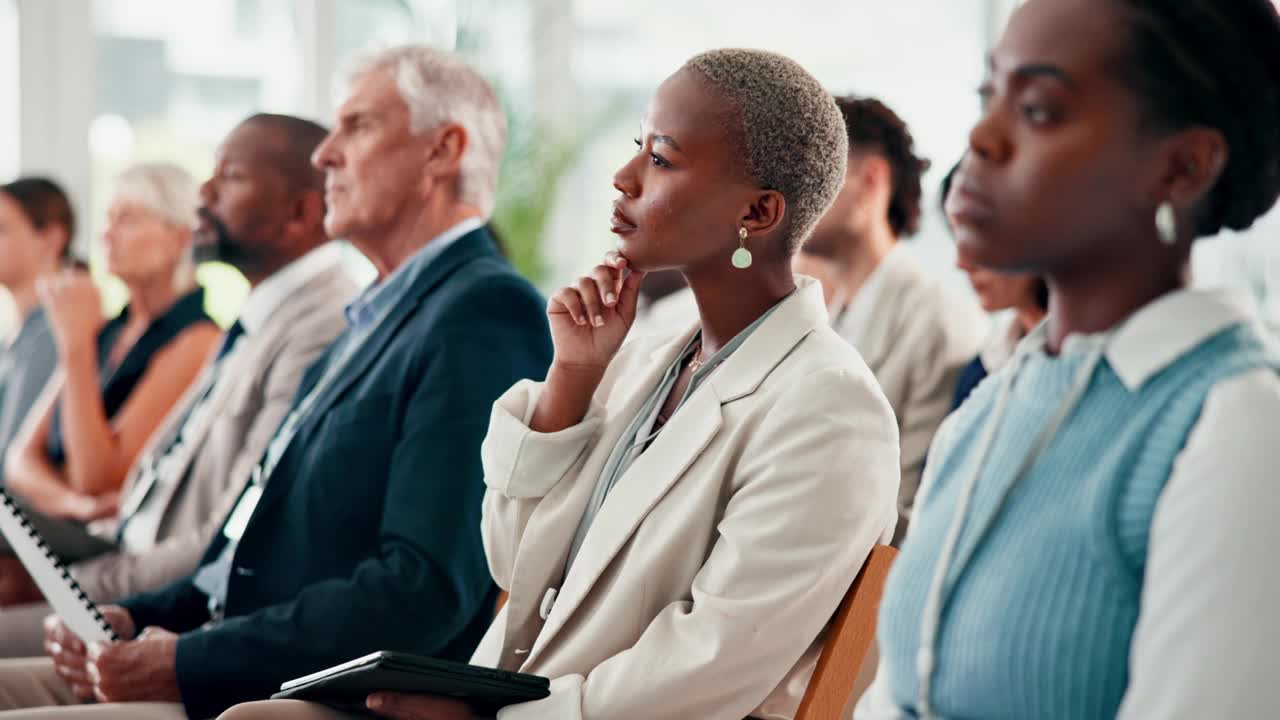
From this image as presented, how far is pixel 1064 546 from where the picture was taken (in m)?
1.09

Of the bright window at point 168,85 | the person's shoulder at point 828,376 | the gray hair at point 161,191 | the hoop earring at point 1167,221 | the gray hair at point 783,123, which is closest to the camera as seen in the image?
the hoop earring at point 1167,221

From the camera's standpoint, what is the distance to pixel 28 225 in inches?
209

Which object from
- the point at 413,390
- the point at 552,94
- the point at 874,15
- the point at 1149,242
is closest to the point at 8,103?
the point at 552,94

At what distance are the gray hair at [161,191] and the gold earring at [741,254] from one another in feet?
9.92

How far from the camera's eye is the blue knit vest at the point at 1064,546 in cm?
107

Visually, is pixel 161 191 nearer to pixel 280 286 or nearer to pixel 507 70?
pixel 280 286

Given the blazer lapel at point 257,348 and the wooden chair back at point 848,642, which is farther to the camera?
the blazer lapel at point 257,348

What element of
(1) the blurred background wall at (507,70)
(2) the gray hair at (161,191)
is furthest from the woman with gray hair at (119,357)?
(1) the blurred background wall at (507,70)

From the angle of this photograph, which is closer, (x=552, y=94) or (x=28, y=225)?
(x=28, y=225)

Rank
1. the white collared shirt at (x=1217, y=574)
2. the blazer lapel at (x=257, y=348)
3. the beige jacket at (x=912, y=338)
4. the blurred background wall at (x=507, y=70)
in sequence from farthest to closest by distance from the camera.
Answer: the blurred background wall at (x=507, y=70)
the beige jacket at (x=912, y=338)
the blazer lapel at (x=257, y=348)
the white collared shirt at (x=1217, y=574)

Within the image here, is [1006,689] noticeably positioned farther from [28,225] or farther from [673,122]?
[28,225]

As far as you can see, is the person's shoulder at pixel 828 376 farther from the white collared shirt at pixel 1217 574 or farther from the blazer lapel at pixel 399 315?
the blazer lapel at pixel 399 315

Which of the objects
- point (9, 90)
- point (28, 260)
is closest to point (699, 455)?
point (28, 260)

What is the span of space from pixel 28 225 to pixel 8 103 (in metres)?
1.64
